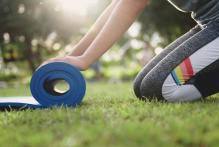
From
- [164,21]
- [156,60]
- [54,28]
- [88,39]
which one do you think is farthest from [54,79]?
[164,21]

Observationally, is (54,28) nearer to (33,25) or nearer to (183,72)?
(33,25)

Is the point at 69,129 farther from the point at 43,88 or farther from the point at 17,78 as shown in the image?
the point at 17,78

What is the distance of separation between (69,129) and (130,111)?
79 centimetres

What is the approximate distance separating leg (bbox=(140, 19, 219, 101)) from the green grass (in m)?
0.27

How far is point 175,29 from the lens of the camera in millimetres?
21750

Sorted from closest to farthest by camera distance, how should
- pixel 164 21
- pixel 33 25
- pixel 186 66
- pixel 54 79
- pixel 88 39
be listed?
pixel 186 66 < pixel 54 79 < pixel 88 39 < pixel 33 25 < pixel 164 21

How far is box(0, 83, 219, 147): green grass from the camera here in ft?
7.73

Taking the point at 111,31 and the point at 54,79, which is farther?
the point at 54,79

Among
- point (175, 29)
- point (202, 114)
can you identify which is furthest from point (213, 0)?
point (175, 29)

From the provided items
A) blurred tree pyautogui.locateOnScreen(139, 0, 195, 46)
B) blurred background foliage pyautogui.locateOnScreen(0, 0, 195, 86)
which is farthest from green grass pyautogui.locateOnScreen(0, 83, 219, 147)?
blurred tree pyautogui.locateOnScreen(139, 0, 195, 46)

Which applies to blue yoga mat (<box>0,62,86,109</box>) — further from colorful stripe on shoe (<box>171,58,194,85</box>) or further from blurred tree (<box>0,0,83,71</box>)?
blurred tree (<box>0,0,83,71</box>)

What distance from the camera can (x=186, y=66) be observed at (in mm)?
3877

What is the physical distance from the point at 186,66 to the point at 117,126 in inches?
52.4

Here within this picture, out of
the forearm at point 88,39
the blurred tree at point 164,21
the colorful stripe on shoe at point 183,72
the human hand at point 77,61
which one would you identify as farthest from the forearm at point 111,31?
the blurred tree at point 164,21
